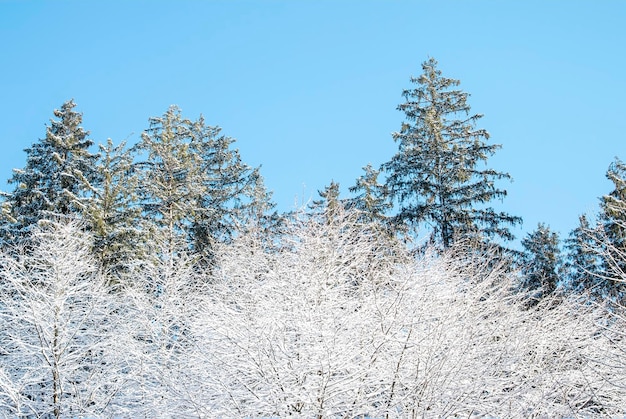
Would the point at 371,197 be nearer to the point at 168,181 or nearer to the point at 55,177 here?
the point at 168,181

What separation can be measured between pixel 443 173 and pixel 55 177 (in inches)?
693

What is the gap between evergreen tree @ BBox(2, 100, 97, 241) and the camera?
874 inches

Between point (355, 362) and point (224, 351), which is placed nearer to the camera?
point (355, 362)

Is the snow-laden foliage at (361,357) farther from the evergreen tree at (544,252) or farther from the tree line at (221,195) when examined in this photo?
the evergreen tree at (544,252)

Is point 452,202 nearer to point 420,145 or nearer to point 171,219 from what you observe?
point 420,145

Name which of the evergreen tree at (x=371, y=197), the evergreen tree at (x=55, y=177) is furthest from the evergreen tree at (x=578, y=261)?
the evergreen tree at (x=55, y=177)

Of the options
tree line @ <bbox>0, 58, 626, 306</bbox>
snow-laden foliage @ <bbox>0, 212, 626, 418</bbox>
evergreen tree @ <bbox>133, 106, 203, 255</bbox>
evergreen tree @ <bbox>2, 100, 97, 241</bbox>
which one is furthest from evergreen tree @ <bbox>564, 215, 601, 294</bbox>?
evergreen tree @ <bbox>2, 100, 97, 241</bbox>

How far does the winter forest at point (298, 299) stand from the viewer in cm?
902

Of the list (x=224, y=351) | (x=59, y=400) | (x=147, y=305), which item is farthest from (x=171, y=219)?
(x=224, y=351)

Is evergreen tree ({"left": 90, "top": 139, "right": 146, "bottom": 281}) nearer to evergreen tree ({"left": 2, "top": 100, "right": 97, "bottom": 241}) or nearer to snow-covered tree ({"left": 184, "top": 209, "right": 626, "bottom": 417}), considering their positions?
evergreen tree ({"left": 2, "top": 100, "right": 97, "bottom": 241})

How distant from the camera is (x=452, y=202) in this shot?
23875 mm

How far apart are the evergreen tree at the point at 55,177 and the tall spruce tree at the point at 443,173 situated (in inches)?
549

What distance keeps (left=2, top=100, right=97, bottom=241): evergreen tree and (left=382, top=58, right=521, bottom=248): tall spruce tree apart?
13.9 meters

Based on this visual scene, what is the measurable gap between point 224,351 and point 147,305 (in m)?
7.94
